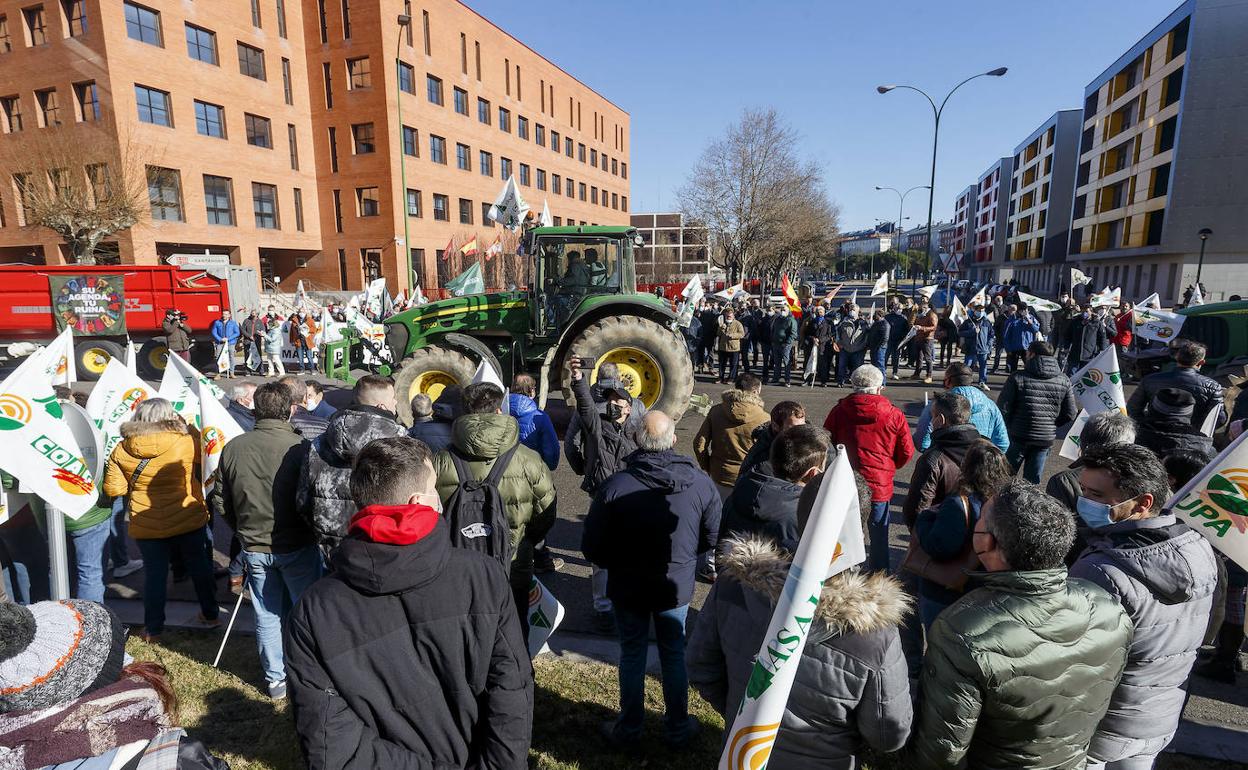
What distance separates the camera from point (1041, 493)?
1865 mm

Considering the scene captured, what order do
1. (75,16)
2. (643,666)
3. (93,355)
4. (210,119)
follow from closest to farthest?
(643,666) < (93,355) < (75,16) < (210,119)

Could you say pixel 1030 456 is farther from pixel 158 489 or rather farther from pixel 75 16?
pixel 75 16

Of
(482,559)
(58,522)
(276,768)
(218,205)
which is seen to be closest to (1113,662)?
(482,559)

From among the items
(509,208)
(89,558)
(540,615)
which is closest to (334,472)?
(540,615)

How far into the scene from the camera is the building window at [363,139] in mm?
29453

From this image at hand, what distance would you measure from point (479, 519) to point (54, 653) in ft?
5.21

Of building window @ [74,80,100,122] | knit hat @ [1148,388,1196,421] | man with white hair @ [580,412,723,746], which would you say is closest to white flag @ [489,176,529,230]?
knit hat @ [1148,388,1196,421]

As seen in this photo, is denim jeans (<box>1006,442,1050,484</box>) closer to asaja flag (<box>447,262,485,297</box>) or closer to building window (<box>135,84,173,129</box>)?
asaja flag (<box>447,262,485,297</box>)

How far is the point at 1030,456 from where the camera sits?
18.1 ft

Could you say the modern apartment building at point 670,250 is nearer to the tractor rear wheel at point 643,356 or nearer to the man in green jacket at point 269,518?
the tractor rear wheel at point 643,356

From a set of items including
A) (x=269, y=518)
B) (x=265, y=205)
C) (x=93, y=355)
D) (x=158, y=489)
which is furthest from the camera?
(x=265, y=205)

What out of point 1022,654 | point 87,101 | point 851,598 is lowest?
point 1022,654

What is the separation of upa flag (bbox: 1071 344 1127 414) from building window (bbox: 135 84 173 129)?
95.3 ft

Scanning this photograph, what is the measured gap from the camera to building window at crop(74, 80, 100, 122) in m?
22.4
